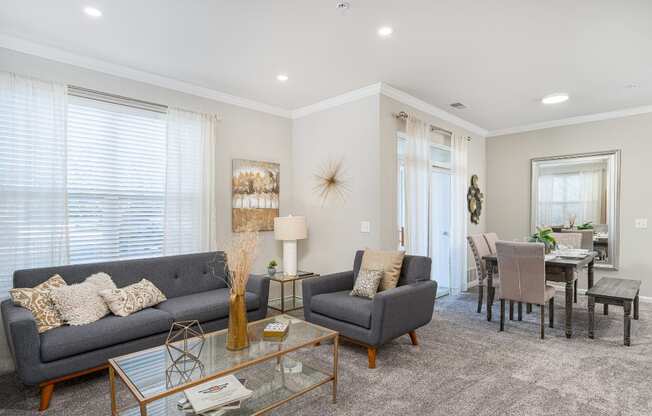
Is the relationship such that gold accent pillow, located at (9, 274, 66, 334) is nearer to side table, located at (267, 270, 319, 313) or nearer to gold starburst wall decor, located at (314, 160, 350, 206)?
side table, located at (267, 270, 319, 313)

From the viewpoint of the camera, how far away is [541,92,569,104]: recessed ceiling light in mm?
4359

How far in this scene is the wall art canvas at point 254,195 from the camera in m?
4.41

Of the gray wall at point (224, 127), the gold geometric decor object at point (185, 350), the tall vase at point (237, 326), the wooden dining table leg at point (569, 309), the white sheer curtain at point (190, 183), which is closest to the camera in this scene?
the gold geometric decor object at point (185, 350)

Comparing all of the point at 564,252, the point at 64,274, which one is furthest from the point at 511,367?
the point at 64,274

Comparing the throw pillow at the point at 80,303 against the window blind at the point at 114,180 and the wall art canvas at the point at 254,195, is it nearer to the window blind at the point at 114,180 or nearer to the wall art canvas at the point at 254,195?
the window blind at the point at 114,180

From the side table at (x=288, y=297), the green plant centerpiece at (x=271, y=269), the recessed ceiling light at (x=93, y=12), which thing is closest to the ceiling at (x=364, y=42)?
the recessed ceiling light at (x=93, y=12)

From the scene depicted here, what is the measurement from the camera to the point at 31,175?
300 cm

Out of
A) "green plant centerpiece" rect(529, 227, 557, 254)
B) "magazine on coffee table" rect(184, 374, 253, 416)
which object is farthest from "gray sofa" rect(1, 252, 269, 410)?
"green plant centerpiece" rect(529, 227, 557, 254)

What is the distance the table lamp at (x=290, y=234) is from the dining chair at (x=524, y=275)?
7.29 feet

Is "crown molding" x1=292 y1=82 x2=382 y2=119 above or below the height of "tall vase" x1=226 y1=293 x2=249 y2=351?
above

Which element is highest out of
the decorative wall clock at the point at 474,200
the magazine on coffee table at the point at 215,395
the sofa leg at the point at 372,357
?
the decorative wall clock at the point at 474,200

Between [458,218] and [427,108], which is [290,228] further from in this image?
[458,218]

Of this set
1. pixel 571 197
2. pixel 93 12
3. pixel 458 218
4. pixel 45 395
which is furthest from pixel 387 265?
pixel 571 197

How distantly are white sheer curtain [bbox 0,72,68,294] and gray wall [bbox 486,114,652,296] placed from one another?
20.4ft
